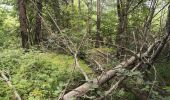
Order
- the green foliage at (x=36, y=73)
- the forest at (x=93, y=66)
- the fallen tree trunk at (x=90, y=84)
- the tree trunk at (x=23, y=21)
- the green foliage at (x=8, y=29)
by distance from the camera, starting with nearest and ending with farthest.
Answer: the fallen tree trunk at (x=90, y=84) → the forest at (x=93, y=66) → the green foliage at (x=36, y=73) → the tree trunk at (x=23, y=21) → the green foliage at (x=8, y=29)

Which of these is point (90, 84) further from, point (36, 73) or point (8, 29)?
point (8, 29)

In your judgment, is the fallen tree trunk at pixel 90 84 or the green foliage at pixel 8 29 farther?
the green foliage at pixel 8 29

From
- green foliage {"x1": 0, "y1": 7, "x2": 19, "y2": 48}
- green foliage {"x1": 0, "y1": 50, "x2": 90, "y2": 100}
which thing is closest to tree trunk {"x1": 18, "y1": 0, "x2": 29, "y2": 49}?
green foliage {"x1": 0, "y1": 7, "x2": 19, "y2": 48}

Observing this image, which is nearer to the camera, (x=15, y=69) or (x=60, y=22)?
(x=15, y=69)

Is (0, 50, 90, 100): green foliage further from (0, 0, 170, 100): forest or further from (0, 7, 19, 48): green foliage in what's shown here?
(0, 7, 19, 48): green foliage

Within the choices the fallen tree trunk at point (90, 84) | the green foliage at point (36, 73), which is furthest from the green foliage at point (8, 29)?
the fallen tree trunk at point (90, 84)

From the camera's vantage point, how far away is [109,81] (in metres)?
5.25

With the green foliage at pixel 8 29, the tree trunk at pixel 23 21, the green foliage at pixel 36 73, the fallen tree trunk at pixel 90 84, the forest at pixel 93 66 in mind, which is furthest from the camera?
the green foliage at pixel 8 29

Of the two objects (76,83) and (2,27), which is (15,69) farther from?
(2,27)

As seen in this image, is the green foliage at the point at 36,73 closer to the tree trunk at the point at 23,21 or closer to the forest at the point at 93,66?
the forest at the point at 93,66

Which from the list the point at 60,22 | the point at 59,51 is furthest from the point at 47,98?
the point at 60,22

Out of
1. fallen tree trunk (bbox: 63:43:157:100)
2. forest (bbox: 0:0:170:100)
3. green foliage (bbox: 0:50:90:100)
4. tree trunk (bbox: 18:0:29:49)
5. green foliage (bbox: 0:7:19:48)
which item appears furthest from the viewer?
green foliage (bbox: 0:7:19:48)

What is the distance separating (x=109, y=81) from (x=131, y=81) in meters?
0.54

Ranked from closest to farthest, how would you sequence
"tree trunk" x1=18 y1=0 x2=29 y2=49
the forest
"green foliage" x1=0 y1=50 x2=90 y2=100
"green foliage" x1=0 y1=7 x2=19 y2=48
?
the forest < "green foliage" x1=0 y1=50 x2=90 y2=100 < "tree trunk" x1=18 y1=0 x2=29 y2=49 < "green foliage" x1=0 y1=7 x2=19 y2=48
